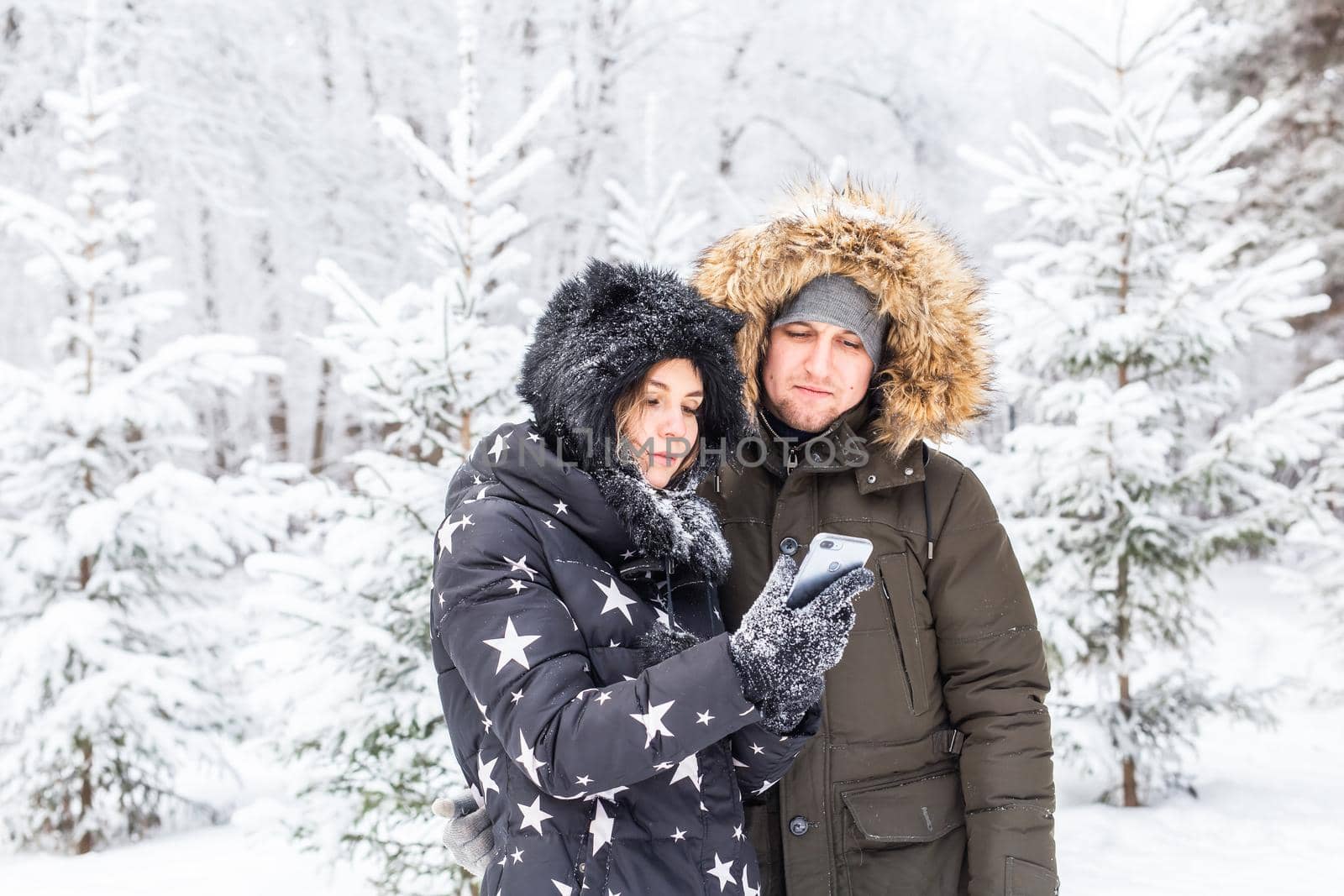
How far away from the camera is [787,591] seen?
1565 mm

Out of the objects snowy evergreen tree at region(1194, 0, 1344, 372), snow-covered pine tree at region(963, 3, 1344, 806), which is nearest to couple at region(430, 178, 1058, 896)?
snow-covered pine tree at region(963, 3, 1344, 806)

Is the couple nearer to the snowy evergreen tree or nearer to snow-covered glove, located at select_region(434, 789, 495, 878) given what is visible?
snow-covered glove, located at select_region(434, 789, 495, 878)

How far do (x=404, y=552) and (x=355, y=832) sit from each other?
116cm

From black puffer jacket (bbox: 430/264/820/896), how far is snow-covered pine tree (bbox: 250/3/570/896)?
82.2 inches

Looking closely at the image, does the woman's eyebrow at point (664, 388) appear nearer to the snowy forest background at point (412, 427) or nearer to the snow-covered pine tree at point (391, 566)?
the snowy forest background at point (412, 427)

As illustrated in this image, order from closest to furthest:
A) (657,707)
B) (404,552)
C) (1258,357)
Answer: (657,707)
(404,552)
(1258,357)

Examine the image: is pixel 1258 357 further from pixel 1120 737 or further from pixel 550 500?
pixel 550 500

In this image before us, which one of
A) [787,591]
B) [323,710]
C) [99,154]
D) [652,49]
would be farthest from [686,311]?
[652,49]

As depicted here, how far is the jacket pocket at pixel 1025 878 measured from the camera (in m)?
1.97

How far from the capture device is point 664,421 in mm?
1863

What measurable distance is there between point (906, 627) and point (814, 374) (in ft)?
2.01

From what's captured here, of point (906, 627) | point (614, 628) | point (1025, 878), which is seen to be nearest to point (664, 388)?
point (614, 628)

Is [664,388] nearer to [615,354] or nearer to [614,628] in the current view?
[615,354]

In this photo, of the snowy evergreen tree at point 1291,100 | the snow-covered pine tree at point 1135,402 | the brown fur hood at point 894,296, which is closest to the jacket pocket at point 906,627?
the brown fur hood at point 894,296
